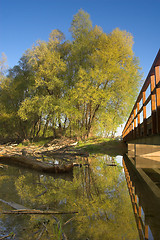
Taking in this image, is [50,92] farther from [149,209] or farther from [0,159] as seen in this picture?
[149,209]

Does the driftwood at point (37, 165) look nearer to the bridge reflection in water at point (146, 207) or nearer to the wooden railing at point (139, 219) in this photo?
the bridge reflection in water at point (146, 207)

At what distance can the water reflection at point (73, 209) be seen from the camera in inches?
98.9

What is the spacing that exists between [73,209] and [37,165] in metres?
4.57

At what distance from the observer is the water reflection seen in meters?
2.51

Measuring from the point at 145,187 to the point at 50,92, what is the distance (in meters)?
20.4

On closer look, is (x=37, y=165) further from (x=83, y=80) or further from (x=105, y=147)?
(x=83, y=80)

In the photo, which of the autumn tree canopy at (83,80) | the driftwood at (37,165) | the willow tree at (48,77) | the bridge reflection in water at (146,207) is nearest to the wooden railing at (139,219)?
the bridge reflection in water at (146,207)

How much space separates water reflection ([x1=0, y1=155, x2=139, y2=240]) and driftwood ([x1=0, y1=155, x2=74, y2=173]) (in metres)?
1.55

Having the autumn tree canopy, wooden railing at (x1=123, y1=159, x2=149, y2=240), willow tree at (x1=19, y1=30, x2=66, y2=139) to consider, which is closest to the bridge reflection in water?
wooden railing at (x1=123, y1=159, x2=149, y2=240)

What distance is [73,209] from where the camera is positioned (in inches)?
133

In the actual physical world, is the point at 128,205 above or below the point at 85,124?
Result: below

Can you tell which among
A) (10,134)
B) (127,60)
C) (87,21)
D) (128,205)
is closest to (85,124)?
(127,60)

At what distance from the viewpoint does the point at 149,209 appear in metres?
3.46

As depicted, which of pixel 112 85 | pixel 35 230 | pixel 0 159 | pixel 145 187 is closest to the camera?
pixel 35 230
